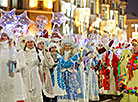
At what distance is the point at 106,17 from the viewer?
75.4 meters

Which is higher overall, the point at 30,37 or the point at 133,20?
the point at 30,37

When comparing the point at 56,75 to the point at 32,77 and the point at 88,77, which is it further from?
the point at 88,77

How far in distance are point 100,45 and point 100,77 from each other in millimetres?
1408

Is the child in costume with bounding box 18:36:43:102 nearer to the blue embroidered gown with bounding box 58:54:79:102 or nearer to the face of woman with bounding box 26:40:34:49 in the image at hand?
the face of woman with bounding box 26:40:34:49

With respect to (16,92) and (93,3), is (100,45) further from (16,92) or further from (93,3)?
(93,3)

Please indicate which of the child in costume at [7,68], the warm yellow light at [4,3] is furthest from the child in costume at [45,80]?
the warm yellow light at [4,3]

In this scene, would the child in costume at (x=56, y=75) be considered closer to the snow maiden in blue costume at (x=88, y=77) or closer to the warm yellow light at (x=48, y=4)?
the snow maiden in blue costume at (x=88, y=77)

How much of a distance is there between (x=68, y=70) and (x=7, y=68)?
3029 millimetres

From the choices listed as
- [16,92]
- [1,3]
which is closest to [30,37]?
[16,92]

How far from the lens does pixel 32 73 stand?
12.0 metres

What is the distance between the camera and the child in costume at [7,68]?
1023 cm

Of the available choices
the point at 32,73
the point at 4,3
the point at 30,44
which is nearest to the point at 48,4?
the point at 4,3

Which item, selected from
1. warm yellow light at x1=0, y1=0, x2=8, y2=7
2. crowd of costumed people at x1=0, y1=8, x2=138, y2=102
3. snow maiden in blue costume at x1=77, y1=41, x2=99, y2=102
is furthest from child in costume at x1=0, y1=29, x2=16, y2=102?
warm yellow light at x1=0, y1=0, x2=8, y2=7

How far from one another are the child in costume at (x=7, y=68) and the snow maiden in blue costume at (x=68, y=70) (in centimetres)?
267
